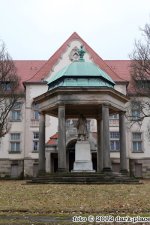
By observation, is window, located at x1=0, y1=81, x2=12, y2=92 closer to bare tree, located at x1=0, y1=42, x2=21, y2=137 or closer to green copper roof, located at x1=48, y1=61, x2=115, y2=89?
bare tree, located at x1=0, y1=42, x2=21, y2=137

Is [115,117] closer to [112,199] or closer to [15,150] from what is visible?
[15,150]

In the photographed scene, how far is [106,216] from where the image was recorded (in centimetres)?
952

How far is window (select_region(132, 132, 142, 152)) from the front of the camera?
155 ft

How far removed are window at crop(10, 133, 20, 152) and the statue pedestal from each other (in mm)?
24594

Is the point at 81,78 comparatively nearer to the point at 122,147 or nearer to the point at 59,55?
the point at 122,147

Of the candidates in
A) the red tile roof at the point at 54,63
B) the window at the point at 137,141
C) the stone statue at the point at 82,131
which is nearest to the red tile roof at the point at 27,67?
the red tile roof at the point at 54,63

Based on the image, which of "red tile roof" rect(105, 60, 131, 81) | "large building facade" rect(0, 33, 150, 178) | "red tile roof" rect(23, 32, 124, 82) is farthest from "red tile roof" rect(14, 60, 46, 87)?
"red tile roof" rect(105, 60, 131, 81)

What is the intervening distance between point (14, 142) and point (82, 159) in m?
25.3

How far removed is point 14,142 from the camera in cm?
4712

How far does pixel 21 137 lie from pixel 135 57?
19.5m

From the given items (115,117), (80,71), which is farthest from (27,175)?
(80,71)

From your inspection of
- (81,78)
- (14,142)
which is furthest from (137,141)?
(81,78)

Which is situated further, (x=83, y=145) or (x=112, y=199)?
(x=83, y=145)

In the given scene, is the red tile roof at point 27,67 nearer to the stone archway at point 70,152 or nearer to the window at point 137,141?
the stone archway at point 70,152
